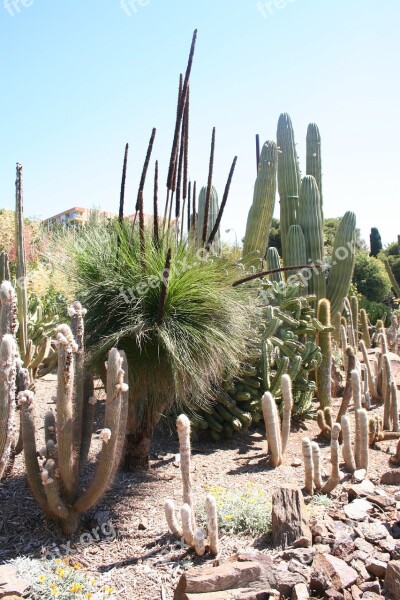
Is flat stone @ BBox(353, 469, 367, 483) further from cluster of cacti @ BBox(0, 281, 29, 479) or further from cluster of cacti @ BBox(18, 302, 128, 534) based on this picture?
cluster of cacti @ BBox(0, 281, 29, 479)

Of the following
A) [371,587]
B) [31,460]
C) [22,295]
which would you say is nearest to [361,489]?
[371,587]

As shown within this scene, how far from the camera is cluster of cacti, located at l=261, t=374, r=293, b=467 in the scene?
12.1 feet

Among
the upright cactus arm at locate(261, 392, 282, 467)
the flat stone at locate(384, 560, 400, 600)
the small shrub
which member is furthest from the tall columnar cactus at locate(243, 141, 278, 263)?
the flat stone at locate(384, 560, 400, 600)

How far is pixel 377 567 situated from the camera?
2604 millimetres

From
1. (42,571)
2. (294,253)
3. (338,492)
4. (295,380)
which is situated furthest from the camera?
(294,253)

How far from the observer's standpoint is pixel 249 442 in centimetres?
446

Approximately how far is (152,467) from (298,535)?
133cm

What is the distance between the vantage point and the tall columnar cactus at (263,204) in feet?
21.8

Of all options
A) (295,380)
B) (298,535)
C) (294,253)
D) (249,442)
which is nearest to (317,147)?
(294,253)

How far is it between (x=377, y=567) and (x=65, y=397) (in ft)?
5.56

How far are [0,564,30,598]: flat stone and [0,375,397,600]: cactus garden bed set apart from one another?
0.19 m

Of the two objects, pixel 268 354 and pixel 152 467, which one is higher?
pixel 268 354

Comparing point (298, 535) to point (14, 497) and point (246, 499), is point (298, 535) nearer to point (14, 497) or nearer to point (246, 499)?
point (246, 499)

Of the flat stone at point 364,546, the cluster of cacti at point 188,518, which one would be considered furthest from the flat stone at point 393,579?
the cluster of cacti at point 188,518
